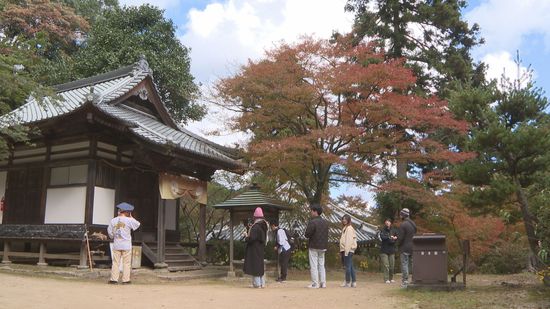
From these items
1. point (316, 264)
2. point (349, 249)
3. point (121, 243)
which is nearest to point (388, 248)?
point (349, 249)

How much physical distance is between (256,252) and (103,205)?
5256 millimetres

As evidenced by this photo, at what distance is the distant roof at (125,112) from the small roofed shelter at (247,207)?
3.86 feet

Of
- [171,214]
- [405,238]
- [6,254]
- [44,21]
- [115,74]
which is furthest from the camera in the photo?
[44,21]

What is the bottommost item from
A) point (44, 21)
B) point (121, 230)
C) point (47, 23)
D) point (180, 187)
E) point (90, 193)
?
point (121, 230)

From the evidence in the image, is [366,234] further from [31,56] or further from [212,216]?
[31,56]

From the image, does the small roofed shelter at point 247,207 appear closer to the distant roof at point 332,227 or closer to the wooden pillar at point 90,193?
the distant roof at point 332,227

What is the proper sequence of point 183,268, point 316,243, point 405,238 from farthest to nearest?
point 183,268, point 405,238, point 316,243

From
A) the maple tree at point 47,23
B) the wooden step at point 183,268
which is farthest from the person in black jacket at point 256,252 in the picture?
the maple tree at point 47,23

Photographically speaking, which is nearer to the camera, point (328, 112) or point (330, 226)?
point (328, 112)

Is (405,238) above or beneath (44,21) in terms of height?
beneath

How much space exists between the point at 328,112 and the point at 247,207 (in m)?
4.01

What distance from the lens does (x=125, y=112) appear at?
49.1 ft

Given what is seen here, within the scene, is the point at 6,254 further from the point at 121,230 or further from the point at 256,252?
the point at 256,252

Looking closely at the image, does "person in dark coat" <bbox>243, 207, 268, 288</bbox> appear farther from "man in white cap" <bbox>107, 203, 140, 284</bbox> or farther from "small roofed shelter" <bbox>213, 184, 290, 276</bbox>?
"small roofed shelter" <bbox>213, 184, 290, 276</bbox>
